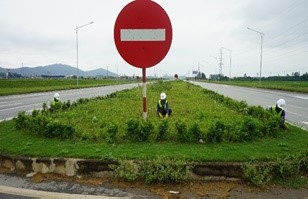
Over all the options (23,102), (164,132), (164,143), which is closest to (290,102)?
(23,102)

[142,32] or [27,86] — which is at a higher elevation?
[142,32]

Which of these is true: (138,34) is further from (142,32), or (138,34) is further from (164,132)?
(164,132)

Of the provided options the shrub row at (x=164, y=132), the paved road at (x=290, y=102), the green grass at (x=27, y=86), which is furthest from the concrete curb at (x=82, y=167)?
the green grass at (x=27, y=86)

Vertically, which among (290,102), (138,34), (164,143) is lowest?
(290,102)

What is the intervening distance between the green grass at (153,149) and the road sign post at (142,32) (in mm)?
1767

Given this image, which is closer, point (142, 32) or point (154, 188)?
point (154, 188)

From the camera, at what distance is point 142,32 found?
6.48 meters

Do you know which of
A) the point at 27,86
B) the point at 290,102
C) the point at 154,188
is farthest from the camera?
the point at 27,86

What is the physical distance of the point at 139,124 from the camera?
614 centimetres

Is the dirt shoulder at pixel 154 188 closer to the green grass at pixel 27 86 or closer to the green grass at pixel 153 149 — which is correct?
the green grass at pixel 153 149

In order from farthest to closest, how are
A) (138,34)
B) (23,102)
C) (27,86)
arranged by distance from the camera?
(27,86) → (23,102) → (138,34)

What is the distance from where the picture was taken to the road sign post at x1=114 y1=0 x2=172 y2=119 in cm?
645

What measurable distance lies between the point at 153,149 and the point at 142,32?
231cm

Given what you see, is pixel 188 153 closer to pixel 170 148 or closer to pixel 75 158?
pixel 170 148
